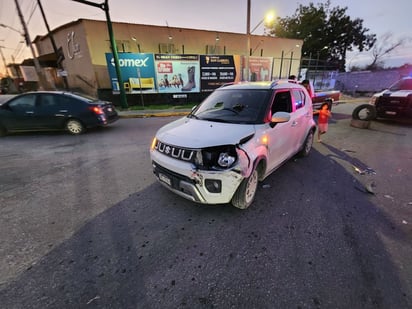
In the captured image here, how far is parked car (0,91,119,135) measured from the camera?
21.8ft

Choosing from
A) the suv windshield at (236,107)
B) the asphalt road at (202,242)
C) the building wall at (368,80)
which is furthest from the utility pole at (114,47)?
the building wall at (368,80)

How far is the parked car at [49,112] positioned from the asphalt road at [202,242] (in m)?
3.25

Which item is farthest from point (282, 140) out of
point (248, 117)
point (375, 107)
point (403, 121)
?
point (403, 121)

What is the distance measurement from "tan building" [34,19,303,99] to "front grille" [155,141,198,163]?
48.0 feet

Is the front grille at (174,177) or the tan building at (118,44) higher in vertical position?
the tan building at (118,44)

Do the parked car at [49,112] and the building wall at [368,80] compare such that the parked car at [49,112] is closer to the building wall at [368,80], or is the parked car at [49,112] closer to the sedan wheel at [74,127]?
the sedan wheel at [74,127]

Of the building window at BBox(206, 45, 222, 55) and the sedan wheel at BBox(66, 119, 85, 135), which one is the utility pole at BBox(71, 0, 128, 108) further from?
the building window at BBox(206, 45, 222, 55)

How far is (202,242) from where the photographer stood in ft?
7.38

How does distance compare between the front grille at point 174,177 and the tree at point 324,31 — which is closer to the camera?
the front grille at point 174,177

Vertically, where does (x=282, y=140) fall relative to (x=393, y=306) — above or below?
above

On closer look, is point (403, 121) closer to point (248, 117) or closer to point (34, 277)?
point (248, 117)

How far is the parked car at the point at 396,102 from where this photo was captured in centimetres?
769

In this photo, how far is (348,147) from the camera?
5.61 metres

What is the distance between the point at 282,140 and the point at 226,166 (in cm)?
158
